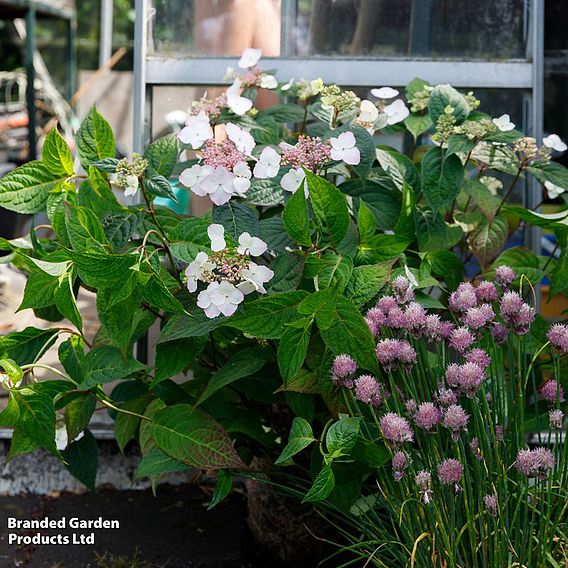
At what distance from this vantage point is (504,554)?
1105 millimetres

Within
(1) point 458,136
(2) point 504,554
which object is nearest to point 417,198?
(1) point 458,136

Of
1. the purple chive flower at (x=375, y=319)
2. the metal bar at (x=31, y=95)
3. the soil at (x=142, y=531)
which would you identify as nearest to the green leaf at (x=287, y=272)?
the purple chive flower at (x=375, y=319)

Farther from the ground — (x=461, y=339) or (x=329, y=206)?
(x=329, y=206)

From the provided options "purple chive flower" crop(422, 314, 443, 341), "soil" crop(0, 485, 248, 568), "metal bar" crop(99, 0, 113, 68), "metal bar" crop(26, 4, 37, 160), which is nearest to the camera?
"purple chive flower" crop(422, 314, 443, 341)

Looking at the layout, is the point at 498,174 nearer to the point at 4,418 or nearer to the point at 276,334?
the point at 276,334

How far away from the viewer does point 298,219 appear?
4.11ft

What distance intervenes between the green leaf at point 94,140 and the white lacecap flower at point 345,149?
14.4 inches

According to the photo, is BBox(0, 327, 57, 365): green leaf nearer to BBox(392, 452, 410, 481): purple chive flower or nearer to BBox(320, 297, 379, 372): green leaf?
BBox(320, 297, 379, 372): green leaf

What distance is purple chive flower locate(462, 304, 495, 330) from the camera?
1108 mm

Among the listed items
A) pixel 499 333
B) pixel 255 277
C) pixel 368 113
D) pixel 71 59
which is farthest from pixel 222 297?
pixel 71 59

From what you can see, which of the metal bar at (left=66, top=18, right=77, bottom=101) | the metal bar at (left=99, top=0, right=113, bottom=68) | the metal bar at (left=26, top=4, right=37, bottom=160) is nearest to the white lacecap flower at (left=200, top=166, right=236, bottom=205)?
the metal bar at (left=26, top=4, right=37, bottom=160)

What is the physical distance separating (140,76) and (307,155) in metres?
0.69

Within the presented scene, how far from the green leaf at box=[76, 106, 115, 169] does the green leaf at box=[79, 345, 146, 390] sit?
31 cm

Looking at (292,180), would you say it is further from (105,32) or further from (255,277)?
(105,32)
